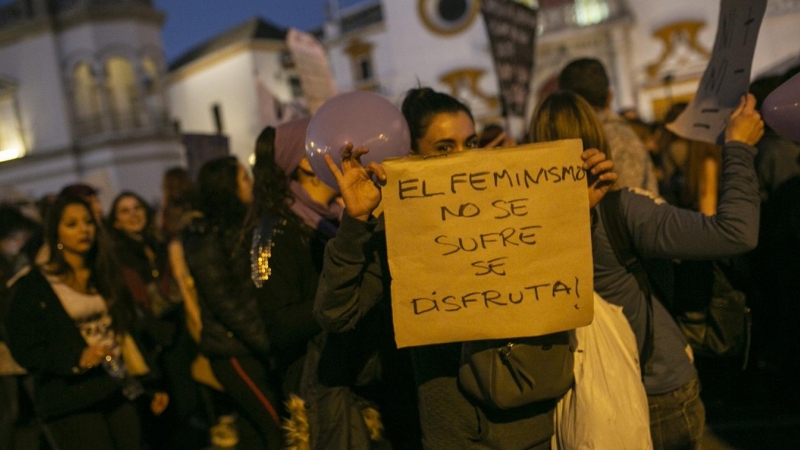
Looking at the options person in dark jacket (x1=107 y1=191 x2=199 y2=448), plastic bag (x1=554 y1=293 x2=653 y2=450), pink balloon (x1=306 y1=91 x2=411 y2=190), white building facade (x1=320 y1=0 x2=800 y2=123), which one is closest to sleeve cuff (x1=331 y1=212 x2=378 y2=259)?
pink balloon (x1=306 y1=91 x2=411 y2=190)

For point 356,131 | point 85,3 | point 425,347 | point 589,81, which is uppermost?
point 85,3

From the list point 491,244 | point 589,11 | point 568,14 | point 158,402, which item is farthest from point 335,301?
point 589,11

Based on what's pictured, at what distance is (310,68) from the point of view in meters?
5.88

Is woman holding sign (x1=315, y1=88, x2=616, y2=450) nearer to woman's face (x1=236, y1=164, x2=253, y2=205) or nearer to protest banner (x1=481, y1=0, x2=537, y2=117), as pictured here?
woman's face (x1=236, y1=164, x2=253, y2=205)

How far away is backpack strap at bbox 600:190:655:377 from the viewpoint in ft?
7.11

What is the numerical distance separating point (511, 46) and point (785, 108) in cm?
380

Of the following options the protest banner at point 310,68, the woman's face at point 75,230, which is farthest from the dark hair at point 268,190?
the protest banner at point 310,68

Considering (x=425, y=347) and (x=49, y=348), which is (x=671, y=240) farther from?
(x=49, y=348)

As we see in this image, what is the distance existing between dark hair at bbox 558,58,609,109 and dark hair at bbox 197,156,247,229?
1.68 m

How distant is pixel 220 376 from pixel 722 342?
2.22 metres

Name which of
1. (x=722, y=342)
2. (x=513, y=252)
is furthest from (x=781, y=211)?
(x=513, y=252)

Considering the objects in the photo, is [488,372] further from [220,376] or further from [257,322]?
[220,376]

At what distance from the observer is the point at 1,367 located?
12.8ft

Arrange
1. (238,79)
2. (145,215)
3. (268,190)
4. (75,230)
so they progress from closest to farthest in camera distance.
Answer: (268,190)
(75,230)
(145,215)
(238,79)
